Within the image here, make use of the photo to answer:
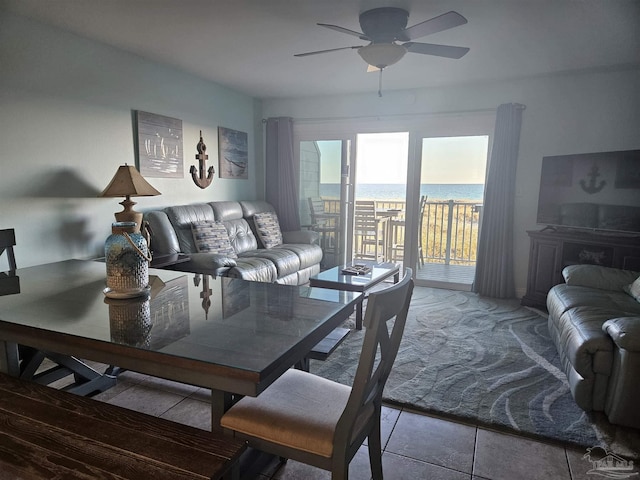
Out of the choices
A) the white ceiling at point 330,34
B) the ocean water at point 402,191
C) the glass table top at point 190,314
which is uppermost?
the white ceiling at point 330,34

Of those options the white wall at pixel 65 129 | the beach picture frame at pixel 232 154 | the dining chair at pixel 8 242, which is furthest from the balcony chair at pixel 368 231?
the dining chair at pixel 8 242

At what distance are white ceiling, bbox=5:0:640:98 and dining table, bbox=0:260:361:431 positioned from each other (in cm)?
188

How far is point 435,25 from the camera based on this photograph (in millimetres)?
2354

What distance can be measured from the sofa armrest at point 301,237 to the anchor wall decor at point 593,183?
2902mm

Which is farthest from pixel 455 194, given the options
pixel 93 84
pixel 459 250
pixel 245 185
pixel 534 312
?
pixel 93 84

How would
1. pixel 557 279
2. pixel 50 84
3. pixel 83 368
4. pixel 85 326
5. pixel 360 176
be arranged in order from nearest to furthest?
pixel 85 326 < pixel 83 368 < pixel 50 84 < pixel 557 279 < pixel 360 176

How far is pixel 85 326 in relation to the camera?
1.21m

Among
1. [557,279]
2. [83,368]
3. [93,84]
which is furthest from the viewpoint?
[557,279]

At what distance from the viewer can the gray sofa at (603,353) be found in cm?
190

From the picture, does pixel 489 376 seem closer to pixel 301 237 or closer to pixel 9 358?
pixel 9 358

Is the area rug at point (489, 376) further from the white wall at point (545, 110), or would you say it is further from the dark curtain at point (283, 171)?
the dark curtain at point (283, 171)

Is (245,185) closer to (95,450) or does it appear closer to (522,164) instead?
(522,164)

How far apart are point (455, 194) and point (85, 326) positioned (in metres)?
4.39

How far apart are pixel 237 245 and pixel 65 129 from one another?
190 centimetres
